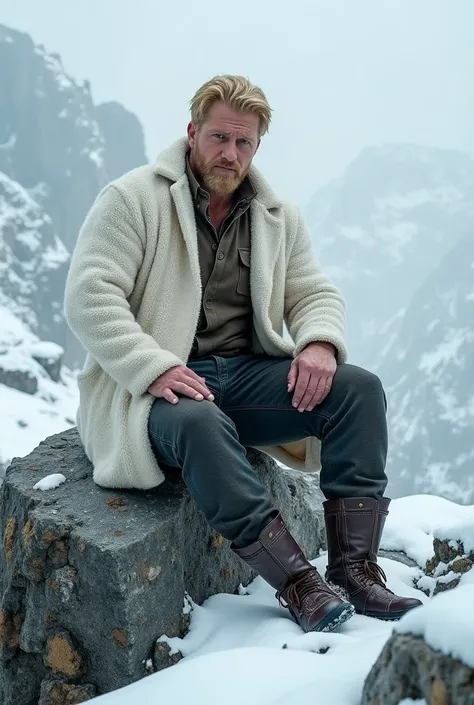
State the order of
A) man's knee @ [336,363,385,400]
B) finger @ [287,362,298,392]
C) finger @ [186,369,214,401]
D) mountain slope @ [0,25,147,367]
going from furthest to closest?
1. mountain slope @ [0,25,147,367]
2. finger @ [287,362,298,392]
3. man's knee @ [336,363,385,400]
4. finger @ [186,369,214,401]

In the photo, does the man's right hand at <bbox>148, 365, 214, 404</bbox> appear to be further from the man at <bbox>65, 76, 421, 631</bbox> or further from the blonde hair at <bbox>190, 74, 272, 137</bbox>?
the blonde hair at <bbox>190, 74, 272, 137</bbox>

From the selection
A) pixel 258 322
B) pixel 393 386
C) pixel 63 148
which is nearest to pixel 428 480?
pixel 393 386

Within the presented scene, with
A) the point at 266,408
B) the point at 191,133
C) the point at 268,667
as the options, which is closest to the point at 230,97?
the point at 191,133

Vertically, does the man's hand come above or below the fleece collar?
below

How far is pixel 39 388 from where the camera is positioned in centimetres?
6072

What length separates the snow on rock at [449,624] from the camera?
48.0 inches

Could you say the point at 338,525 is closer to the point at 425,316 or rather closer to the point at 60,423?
the point at 60,423

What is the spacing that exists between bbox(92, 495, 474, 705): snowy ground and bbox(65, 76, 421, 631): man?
16 cm

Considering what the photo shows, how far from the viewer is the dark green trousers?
2553 mm

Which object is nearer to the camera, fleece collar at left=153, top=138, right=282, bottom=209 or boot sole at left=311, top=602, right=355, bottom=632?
boot sole at left=311, top=602, right=355, bottom=632

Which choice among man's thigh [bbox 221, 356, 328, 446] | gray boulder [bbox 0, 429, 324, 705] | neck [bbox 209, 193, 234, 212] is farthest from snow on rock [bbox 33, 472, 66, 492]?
neck [bbox 209, 193, 234, 212]

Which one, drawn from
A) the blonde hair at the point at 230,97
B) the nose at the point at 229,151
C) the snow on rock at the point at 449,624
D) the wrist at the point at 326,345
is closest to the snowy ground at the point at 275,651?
the snow on rock at the point at 449,624

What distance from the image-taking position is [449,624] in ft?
4.16

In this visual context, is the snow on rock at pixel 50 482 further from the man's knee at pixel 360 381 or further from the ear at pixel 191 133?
the ear at pixel 191 133
